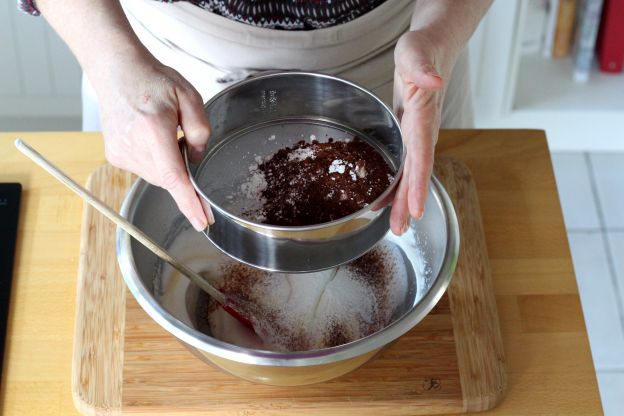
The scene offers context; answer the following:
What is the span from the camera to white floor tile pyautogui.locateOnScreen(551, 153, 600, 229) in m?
2.04

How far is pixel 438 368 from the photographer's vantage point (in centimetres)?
89

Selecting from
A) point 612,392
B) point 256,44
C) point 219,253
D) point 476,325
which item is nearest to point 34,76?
point 256,44

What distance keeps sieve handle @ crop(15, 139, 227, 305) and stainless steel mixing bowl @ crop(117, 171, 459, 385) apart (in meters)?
0.03

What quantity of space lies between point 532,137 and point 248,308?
1.60ft

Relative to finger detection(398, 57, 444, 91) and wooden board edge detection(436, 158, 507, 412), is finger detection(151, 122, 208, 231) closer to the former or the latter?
finger detection(398, 57, 444, 91)

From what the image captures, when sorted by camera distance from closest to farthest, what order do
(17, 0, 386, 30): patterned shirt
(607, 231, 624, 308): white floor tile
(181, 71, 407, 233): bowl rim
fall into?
(181, 71, 407, 233): bowl rim
(17, 0, 386, 30): patterned shirt
(607, 231, 624, 308): white floor tile

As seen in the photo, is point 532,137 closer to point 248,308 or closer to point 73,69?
point 248,308

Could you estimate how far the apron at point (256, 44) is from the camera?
1018 mm

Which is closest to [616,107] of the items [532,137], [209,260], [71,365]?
[532,137]

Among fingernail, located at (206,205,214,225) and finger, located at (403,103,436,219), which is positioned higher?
Answer: finger, located at (403,103,436,219)

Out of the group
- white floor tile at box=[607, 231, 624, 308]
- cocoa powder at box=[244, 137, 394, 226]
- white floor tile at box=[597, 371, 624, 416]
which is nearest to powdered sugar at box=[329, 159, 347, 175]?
cocoa powder at box=[244, 137, 394, 226]

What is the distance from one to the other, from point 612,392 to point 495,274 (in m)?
0.94

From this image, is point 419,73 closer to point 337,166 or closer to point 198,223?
point 337,166

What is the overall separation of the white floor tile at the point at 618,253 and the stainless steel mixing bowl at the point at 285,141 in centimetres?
125
